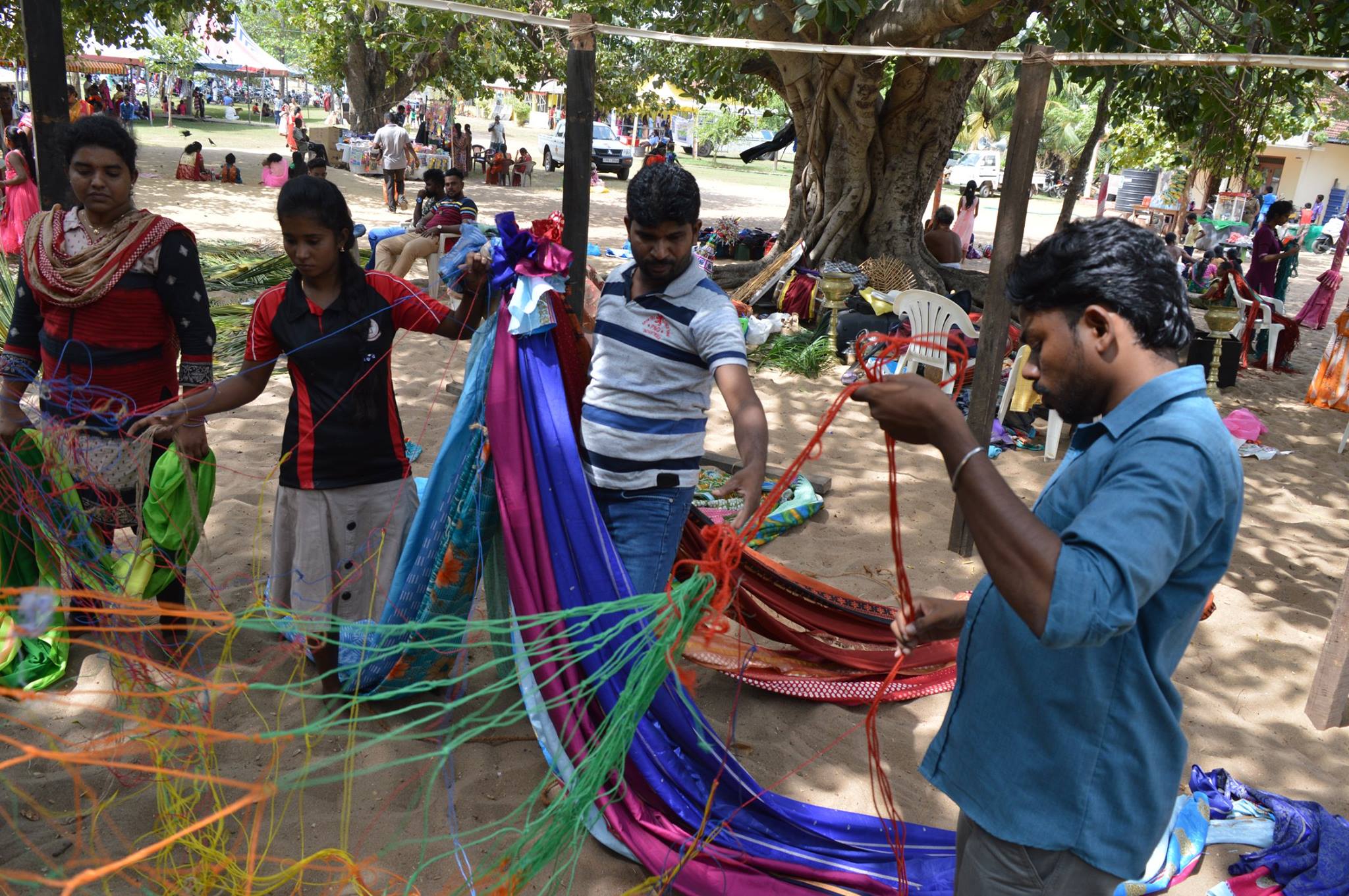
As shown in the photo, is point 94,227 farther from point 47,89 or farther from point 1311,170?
point 1311,170

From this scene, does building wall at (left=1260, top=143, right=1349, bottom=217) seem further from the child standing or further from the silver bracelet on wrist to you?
the silver bracelet on wrist

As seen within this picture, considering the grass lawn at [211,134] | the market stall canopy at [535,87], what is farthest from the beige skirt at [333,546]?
the grass lawn at [211,134]

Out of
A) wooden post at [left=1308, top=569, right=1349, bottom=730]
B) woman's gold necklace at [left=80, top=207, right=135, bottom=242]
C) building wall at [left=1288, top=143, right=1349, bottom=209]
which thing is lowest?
wooden post at [left=1308, top=569, right=1349, bottom=730]

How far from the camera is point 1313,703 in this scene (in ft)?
12.2

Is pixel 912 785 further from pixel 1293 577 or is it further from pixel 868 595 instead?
pixel 1293 577

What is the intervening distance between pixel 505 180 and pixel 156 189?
8.26 meters

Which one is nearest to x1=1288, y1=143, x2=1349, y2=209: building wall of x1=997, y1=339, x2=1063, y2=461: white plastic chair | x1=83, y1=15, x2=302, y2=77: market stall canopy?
x1=997, y1=339, x2=1063, y2=461: white plastic chair

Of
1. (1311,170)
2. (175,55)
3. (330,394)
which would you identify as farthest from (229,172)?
(1311,170)

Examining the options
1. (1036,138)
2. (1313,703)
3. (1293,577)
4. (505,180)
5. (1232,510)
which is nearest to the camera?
(1232,510)

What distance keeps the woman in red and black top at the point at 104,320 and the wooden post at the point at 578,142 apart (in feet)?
4.54

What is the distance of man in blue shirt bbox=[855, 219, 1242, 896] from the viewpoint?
4.01ft

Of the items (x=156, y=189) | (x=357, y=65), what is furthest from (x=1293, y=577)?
(x=357, y=65)

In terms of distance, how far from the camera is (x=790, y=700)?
3.57m

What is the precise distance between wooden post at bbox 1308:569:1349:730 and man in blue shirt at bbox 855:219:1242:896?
2.71 metres
